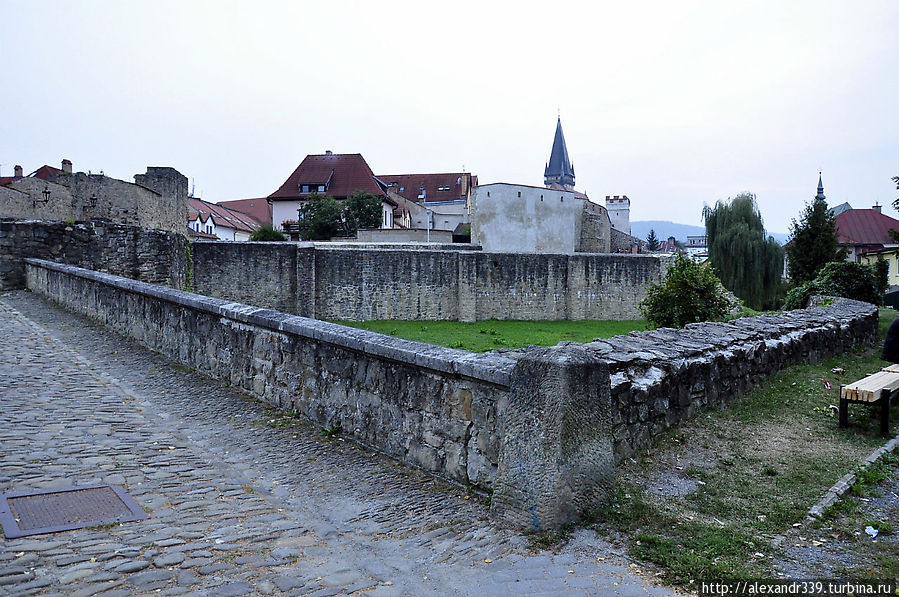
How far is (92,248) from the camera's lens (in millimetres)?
16703

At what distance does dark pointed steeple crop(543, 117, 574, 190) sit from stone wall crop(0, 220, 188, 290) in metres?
94.8

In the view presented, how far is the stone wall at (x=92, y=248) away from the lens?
622 inches

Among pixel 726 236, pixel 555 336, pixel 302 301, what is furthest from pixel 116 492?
pixel 726 236

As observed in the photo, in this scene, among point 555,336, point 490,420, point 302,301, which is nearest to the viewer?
point 490,420

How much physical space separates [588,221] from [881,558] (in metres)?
55.4

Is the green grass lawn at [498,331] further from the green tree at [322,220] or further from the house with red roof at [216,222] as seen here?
the house with red roof at [216,222]

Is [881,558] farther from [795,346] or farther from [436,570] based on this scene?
[795,346]

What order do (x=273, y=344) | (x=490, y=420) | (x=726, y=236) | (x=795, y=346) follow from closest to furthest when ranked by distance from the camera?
(x=490, y=420), (x=273, y=344), (x=795, y=346), (x=726, y=236)

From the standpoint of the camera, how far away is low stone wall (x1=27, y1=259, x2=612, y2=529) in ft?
12.0

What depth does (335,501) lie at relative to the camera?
14.1 ft

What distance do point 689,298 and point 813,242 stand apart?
72.1 ft

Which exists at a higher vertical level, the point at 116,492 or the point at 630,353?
the point at 630,353

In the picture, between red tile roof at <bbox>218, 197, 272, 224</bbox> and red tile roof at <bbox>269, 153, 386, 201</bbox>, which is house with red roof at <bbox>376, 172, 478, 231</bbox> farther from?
red tile roof at <bbox>218, 197, 272, 224</bbox>

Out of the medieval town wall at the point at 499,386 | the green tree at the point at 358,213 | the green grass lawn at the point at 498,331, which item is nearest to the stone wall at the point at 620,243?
the green tree at the point at 358,213
